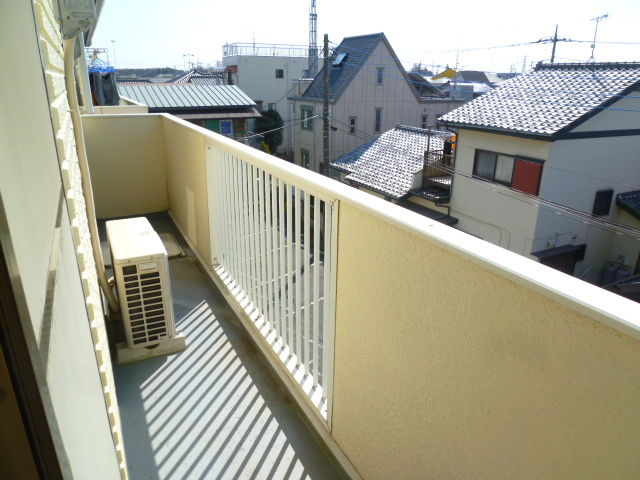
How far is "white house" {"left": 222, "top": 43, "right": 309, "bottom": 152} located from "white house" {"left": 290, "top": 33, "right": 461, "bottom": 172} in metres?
4.25

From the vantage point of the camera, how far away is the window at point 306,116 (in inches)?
763

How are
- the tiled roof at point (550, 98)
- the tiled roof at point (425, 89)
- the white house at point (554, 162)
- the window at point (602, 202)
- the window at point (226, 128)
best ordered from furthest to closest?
the tiled roof at point (425, 89) → the window at point (226, 128) → the window at point (602, 202) → the white house at point (554, 162) → the tiled roof at point (550, 98)

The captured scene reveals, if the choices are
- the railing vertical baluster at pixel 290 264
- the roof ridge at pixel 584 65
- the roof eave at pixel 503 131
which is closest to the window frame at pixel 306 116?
the roof eave at pixel 503 131

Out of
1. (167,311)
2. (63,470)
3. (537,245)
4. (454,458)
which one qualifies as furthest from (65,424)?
(537,245)

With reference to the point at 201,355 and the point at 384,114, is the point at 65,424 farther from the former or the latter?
the point at 384,114

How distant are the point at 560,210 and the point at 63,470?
10.7 metres

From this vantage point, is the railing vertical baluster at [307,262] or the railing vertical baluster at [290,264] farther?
the railing vertical baluster at [290,264]

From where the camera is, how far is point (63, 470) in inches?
17.4

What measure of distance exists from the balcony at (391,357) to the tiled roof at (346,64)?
16.7 meters

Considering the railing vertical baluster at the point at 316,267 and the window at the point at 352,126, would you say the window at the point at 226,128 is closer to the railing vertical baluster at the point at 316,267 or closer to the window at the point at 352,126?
the window at the point at 352,126

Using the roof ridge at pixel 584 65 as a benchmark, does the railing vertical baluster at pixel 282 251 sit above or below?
below

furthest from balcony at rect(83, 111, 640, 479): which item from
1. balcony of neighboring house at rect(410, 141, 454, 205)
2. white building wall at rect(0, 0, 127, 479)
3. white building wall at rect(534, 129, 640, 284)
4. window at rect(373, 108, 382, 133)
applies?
window at rect(373, 108, 382, 133)

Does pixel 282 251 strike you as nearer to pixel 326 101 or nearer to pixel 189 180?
pixel 189 180

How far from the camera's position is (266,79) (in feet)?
82.9
